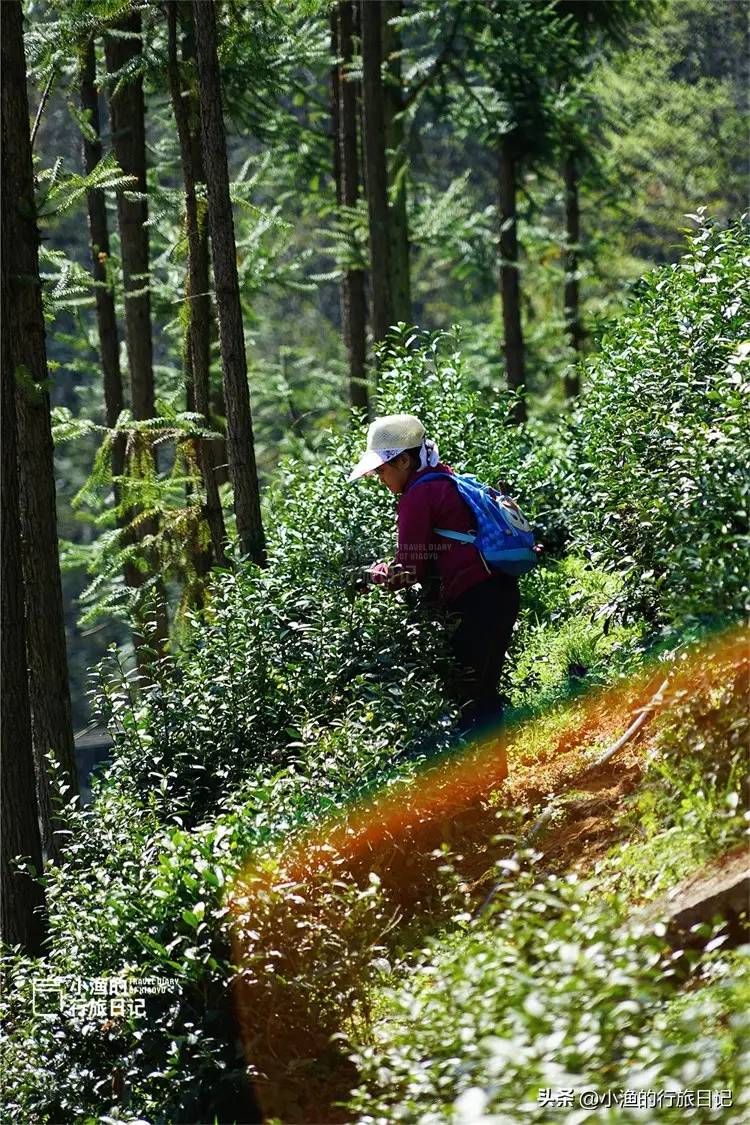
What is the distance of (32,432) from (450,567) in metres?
3.44

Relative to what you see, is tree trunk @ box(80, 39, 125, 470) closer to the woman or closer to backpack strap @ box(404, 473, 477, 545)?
the woman

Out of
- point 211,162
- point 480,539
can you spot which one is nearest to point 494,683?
point 480,539

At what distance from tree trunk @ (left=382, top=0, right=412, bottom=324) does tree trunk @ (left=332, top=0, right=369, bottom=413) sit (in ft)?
1.83

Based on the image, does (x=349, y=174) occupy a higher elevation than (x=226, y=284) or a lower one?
higher

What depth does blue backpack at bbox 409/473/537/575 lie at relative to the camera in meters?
→ 7.34

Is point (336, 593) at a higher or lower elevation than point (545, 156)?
lower

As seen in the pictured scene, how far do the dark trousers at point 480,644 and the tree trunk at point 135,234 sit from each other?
712 cm

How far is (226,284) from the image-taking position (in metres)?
11.3

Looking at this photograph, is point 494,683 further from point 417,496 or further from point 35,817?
point 35,817

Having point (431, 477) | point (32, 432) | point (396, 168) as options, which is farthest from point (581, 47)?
point (431, 477)

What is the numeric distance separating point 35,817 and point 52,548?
177 centimetres

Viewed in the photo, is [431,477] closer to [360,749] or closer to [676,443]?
[676,443]

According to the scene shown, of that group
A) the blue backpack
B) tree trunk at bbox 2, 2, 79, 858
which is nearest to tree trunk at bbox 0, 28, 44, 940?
tree trunk at bbox 2, 2, 79, 858

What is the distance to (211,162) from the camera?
449 inches
